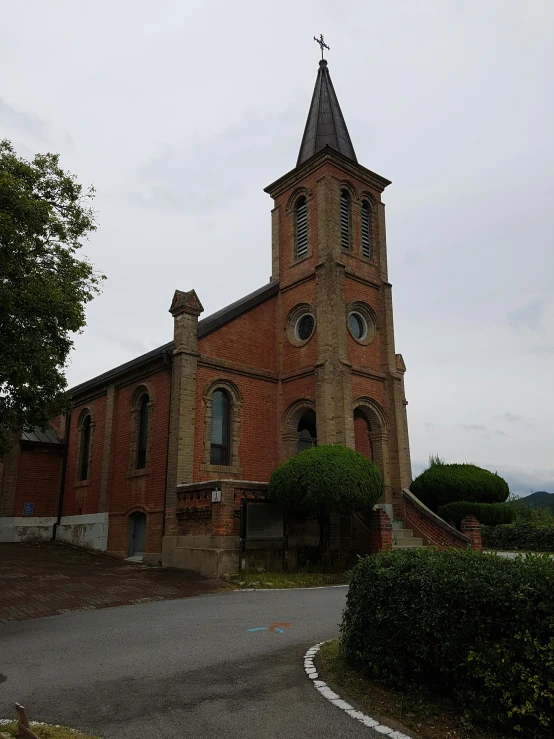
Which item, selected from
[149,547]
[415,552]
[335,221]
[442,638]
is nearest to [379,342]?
[335,221]

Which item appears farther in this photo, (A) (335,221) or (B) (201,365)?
(A) (335,221)

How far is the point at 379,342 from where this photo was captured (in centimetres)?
2189

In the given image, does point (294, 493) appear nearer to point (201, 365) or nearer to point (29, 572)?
point (201, 365)

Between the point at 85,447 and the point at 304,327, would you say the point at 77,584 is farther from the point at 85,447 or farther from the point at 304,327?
the point at 304,327

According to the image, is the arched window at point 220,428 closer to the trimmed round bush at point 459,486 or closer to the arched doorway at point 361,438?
the arched doorway at point 361,438

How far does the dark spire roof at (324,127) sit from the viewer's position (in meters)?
24.3

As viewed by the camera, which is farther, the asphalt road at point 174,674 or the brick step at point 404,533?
the brick step at point 404,533

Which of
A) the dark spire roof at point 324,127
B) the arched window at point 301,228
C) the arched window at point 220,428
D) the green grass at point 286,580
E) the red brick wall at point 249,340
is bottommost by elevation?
the green grass at point 286,580

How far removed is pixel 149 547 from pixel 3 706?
41.8 ft

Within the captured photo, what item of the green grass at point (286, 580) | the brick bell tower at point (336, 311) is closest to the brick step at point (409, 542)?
the brick bell tower at point (336, 311)

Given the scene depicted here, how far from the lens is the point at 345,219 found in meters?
22.5

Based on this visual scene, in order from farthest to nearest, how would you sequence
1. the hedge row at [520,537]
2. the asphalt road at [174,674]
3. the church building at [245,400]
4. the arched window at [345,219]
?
1. the hedge row at [520,537]
2. the arched window at [345,219]
3. the church building at [245,400]
4. the asphalt road at [174,674]

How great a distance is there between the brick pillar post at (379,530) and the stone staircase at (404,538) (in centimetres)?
98

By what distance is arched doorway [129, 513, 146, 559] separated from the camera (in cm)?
1881
